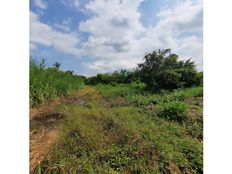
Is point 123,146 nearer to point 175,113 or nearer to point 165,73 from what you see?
point 175,113

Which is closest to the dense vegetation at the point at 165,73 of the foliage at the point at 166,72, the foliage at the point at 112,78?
the foliage at the point at 166,72

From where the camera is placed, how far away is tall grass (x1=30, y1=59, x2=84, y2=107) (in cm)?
245

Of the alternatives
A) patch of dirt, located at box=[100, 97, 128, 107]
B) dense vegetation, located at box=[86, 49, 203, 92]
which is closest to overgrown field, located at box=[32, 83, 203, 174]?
patch of dirt, located at box=[100, 97, 128, 107]

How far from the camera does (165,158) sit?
1.34 metres

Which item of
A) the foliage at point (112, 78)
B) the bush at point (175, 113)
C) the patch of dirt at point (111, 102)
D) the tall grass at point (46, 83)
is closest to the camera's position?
the bush at point (175, 113)

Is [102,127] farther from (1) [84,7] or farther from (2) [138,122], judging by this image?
(1) [84,7]

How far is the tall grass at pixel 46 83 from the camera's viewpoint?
2.45m

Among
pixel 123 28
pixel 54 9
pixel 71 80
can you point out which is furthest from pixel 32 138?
pixel 71 80

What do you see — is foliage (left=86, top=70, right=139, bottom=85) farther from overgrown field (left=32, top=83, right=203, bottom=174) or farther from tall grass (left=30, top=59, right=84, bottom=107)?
overgrown field (left=32, top=83, right=203, bottom=174)

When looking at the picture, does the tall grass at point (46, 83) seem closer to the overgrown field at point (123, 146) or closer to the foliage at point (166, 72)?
the overgrown field at point (123, 146)

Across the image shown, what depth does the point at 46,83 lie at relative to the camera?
289cm

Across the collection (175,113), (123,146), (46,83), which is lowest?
(123,146)

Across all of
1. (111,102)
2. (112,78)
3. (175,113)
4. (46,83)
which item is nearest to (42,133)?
(175,113)

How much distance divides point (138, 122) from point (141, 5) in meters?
0.89
